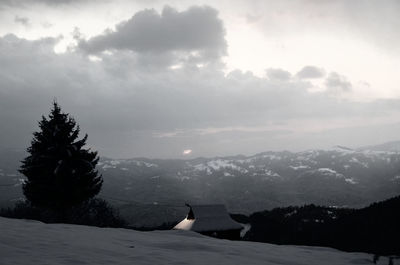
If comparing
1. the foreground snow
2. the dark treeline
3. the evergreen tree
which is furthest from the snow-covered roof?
the foreground snow

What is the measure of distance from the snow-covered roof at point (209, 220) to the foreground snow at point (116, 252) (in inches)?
1532

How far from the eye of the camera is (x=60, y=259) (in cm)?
691

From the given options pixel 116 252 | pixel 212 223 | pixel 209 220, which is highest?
pixel 116 252

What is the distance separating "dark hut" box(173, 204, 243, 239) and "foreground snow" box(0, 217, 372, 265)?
128 ft

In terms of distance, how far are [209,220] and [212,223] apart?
765 millimetres

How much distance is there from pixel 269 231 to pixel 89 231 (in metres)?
97.1

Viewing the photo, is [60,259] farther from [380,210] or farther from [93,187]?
[380,210]

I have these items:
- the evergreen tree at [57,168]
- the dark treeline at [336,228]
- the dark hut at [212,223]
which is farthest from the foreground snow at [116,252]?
the dark treeline at [336,228]

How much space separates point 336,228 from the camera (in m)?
89.1

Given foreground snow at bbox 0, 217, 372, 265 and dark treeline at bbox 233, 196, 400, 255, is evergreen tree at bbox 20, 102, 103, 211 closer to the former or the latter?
foreground snow at bbox 0, 217, 372, 265

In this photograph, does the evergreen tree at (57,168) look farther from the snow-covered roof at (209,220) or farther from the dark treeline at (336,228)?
the dark treeline at (336,228)

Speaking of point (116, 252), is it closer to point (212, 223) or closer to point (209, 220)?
point (212, 223)

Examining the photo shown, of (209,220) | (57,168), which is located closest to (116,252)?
(57,168)

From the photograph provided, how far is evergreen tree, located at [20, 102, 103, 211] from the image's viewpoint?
3184 cm
